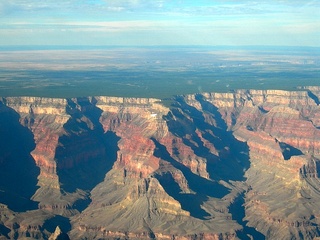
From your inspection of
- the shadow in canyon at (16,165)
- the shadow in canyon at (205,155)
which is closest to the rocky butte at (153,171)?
the shadow in canyon at (16,165)

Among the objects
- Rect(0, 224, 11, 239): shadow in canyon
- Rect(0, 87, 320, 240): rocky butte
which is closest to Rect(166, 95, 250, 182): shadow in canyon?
Rect(0, 87, 320, 240): rocky butte

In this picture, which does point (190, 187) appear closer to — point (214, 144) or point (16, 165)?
point (214, 144)

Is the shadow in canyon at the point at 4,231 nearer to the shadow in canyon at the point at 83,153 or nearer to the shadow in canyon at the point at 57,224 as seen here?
the shadow in canyon at the point at 57,224

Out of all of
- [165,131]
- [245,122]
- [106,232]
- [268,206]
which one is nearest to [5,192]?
[106,232]

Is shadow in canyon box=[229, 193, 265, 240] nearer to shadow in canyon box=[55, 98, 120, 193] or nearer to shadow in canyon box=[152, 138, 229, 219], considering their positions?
shadow in canyon box=[152, 138, 229, 219]

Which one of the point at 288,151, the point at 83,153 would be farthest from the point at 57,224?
the point at 288,151

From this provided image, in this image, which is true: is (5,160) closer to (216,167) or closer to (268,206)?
(216,167)
